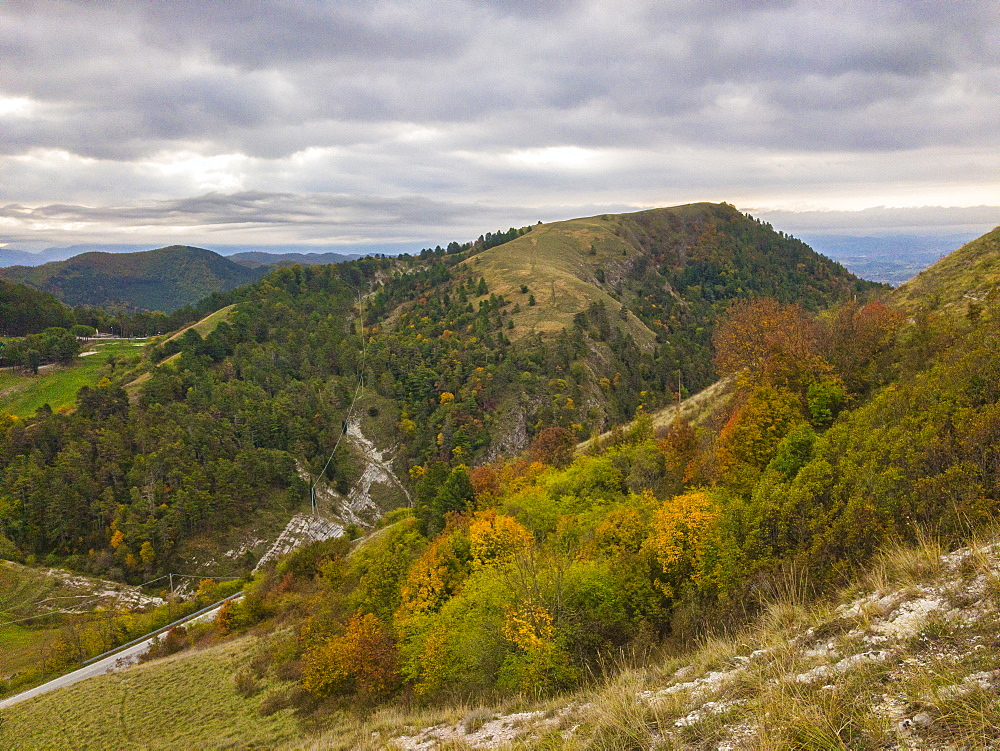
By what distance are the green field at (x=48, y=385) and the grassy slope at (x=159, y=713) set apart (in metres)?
108

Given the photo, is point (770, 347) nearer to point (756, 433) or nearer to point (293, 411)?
point (756, 433)

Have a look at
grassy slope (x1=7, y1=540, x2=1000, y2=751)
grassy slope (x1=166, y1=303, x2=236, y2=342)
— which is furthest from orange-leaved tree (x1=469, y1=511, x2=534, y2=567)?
grassy slope (x1=166, y1=303, x2=236, y2=342)

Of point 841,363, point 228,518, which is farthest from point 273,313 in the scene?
point 841,363

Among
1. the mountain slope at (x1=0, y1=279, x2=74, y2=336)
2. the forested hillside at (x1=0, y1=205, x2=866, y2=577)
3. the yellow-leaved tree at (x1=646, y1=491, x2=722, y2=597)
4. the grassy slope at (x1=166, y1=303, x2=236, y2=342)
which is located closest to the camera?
the yellow-leaved tree at (x1=646, y1=491, x2=722, y2=597)

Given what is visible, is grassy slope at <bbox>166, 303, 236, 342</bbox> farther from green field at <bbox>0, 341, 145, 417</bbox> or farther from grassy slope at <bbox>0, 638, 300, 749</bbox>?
grassy slope at <bbox>0, 638, 300, 749</bbox>

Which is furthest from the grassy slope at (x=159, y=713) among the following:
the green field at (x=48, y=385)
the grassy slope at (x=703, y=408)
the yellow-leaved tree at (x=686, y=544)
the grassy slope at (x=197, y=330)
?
the green field at (x=48, y=385)

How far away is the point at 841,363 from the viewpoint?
96.6ft

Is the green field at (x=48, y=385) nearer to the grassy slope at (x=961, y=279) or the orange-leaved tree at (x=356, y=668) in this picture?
the orange-leaved tree at (x=356, y=668)

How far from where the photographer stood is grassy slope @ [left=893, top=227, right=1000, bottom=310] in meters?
A: 32.5

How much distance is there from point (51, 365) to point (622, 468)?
167 meters

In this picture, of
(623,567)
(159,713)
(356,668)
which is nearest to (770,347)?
(623,567)

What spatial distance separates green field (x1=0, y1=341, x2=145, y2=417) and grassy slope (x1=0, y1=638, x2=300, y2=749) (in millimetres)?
107572

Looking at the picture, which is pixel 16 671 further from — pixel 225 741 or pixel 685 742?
pixel 685 742

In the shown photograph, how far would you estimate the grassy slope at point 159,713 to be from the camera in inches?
975
